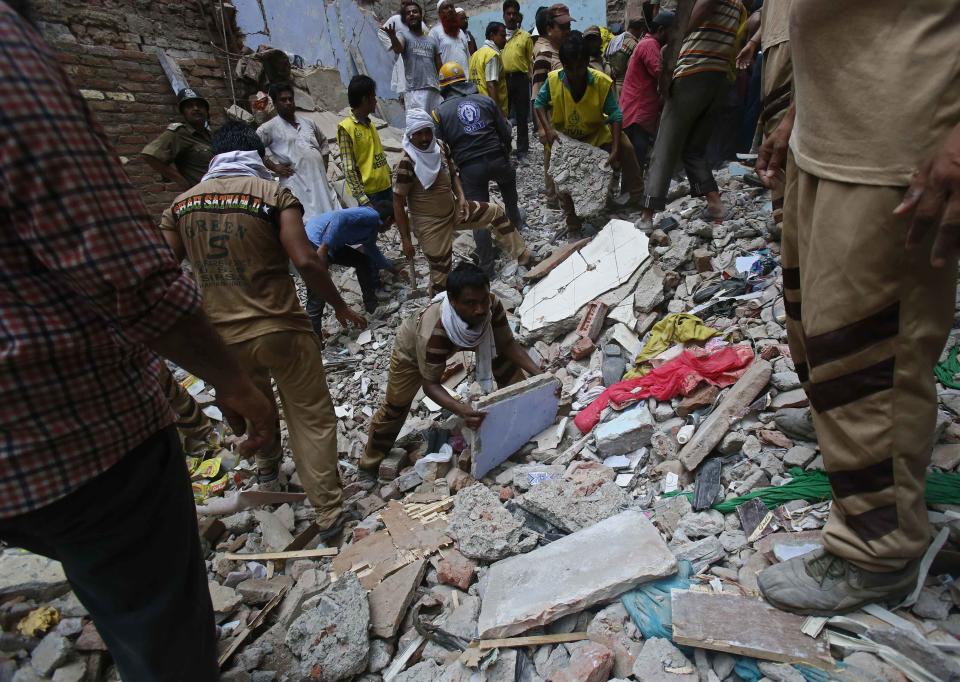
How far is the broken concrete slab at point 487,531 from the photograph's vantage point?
2547 millimetres

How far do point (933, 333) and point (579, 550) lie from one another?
59.8 inches

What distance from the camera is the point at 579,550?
2287 mm

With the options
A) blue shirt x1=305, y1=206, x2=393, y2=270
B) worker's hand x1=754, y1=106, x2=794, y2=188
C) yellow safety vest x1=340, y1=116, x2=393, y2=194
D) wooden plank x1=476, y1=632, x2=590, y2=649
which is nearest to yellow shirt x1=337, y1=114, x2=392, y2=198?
yellow safety vest x1=340, y1=116, x2=393, y2=194

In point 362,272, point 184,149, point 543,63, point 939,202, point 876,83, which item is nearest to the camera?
point 939,202

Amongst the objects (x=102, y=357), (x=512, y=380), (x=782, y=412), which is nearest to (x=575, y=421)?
(x=512, y=380)

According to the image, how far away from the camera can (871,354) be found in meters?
1.42

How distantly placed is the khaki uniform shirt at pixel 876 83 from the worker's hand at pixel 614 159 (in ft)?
15.2

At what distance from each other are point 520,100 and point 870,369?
892 centimetres

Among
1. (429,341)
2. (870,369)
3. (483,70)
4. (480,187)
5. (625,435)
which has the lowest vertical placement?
(625,435)

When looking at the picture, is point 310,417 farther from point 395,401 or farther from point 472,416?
point 472,416

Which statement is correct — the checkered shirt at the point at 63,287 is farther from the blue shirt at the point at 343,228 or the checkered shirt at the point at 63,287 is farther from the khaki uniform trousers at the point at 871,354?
the blue shirt at the point at 343,228

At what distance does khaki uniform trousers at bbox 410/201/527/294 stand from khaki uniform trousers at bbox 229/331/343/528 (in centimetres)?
257

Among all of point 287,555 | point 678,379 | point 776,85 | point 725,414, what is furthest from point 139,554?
point 776,85

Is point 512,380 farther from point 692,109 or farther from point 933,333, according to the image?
point 692,109
